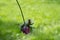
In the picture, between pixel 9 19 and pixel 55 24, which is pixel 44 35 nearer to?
pixel 55 24

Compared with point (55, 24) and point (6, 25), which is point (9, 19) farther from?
point (55, 24)

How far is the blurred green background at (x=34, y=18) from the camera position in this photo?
2419 millimetres

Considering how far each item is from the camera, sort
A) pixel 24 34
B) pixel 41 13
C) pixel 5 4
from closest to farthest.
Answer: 1. pixel 24 34
2. pixel 41 13
3. pixel 5 4

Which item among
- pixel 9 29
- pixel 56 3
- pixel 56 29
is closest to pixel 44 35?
pixel 56 29

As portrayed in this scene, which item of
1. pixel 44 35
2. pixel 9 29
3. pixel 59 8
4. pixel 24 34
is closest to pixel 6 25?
pixel 9 29

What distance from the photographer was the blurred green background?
2419mm

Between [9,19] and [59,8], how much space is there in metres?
0.81

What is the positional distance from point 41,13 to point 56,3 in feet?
1.52

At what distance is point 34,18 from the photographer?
2.76 meters

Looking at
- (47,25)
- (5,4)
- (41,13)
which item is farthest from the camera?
(5,4)

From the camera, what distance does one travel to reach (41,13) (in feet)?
9.49

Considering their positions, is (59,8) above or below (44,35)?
above

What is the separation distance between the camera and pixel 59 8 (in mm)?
3066

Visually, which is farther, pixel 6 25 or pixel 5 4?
pixel 5 4
